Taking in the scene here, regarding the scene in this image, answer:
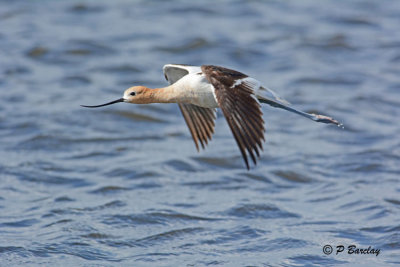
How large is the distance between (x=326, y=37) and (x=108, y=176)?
7265 millimetres

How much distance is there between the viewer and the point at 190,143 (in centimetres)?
1116

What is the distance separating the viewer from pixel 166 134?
1150 centimetres

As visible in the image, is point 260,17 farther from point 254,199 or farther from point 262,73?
point 254,199

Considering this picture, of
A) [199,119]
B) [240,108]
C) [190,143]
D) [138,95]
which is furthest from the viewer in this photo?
[190,143]

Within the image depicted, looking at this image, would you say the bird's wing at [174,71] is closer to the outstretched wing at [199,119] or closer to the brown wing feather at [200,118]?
the outstretched wing at [199,119]

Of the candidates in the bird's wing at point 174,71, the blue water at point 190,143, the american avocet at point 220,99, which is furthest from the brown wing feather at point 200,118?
the blue water at point 190,143

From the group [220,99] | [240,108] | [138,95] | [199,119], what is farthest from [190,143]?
[240,108]

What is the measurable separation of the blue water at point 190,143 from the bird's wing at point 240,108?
1.58m

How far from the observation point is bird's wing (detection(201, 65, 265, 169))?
21.4ft

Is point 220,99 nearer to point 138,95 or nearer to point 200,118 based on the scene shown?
point 138,95

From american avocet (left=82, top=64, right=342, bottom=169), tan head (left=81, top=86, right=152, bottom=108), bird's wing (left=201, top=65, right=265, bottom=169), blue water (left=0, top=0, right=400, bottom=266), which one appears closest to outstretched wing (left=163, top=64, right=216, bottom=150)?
american avocet (left=82, top=64, right=342, bottom=169)

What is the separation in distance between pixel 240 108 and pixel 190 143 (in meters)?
4.52

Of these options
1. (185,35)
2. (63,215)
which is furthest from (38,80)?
(63,215)

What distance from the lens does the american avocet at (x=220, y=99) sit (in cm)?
657
